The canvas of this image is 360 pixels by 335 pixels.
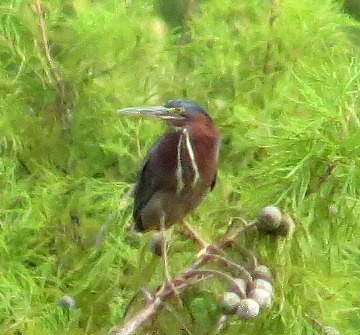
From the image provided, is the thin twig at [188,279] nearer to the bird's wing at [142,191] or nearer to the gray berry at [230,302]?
the gray berry at [230,302]

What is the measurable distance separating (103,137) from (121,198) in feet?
0.22

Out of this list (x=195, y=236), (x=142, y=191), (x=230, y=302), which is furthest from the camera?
(x=142, y=191)

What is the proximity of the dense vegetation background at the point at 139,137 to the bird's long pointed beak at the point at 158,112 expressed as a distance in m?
0.07

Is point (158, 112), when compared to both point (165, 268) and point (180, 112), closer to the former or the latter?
point (180, 112)

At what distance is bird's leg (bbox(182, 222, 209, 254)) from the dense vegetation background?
0.01 meters

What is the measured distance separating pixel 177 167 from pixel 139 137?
0.44ft

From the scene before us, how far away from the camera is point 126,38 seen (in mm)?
1025

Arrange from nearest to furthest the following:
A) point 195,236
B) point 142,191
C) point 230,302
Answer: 1. point 230,302
2. point 195,236
3. point 142,191

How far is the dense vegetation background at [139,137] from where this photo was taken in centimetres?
79

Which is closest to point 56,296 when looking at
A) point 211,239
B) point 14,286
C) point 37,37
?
point 14,286

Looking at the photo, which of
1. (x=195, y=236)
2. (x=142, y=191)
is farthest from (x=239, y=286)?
(x=142, y=191)

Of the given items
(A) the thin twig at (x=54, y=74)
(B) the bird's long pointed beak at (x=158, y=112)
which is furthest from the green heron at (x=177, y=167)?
(A) the thin twig at (x=54, y=74)

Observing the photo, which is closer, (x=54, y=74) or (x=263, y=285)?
(x=263, y=285)

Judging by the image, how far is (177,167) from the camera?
2.92 feet
